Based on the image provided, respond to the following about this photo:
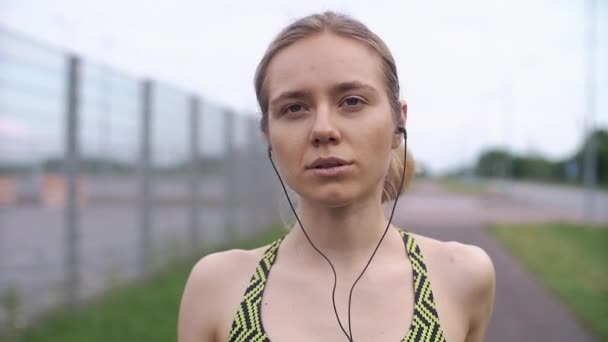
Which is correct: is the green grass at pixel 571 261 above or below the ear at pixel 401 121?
below

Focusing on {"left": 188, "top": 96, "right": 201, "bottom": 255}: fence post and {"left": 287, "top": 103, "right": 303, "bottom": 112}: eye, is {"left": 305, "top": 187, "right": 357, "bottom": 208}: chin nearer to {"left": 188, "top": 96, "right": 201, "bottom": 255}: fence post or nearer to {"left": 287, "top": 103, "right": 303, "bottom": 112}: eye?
{"left": 287, "top": 103, "right": 303, "bottom": 112}: eye

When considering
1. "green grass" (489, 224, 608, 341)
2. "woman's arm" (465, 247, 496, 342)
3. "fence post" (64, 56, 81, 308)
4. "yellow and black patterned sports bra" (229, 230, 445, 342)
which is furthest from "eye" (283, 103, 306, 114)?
"green grass" (489, 224, 608, 341)

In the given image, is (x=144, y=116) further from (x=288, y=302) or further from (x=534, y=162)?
(x=534, y=162)

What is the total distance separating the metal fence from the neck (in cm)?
337

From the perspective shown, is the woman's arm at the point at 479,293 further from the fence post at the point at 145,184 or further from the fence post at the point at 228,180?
the fence post at the point at 228,180

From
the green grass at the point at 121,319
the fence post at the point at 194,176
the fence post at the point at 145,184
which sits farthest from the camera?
the fence post at the point at 194,176

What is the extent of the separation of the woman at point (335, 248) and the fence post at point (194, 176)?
6.93 m

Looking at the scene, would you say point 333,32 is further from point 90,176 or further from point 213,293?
point 90,176

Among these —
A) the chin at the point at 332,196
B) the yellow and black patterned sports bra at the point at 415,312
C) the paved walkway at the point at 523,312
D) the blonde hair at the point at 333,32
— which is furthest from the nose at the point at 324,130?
the paved walkway at the point at 523,312

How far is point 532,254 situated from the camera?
9.64 meters

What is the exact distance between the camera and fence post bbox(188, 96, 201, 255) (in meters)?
8.73

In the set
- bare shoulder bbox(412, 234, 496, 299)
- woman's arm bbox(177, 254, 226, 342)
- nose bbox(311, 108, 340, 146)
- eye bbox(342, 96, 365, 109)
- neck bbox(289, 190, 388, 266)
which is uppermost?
eye bbox(342, 96, 365, 109)

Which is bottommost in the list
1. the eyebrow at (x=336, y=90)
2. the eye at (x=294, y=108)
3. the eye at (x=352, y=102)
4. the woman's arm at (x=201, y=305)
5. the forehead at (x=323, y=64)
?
the woman's arm at (x=201, y=305)

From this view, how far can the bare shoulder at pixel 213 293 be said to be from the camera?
1.78m
